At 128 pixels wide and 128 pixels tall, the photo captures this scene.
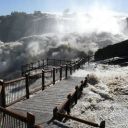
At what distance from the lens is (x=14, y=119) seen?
8867 millimetres

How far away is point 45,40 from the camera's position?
77.4 meters

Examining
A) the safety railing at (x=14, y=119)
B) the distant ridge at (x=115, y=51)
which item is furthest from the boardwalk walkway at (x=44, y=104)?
the distant ridge at (x=115, y=51)

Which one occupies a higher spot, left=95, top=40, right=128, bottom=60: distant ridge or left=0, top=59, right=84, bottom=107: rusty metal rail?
left=95, top=40, right=128, bottom=60: distant ridge

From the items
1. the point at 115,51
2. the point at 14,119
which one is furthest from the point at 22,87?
the point at 115,51

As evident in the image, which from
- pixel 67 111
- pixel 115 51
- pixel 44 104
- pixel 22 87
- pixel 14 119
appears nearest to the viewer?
pixel 14 119

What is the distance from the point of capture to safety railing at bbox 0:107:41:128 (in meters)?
7.89

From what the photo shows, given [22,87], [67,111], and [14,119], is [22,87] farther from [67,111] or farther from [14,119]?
[14,119]

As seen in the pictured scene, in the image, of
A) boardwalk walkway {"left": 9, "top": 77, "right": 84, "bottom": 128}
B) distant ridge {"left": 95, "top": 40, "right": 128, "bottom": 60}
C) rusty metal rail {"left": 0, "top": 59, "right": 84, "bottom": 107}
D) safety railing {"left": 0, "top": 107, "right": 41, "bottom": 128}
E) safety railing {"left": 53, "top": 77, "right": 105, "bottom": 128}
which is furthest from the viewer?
distant ridge {"left": 95, "top": 40, "right": 128, "bottom": 60}

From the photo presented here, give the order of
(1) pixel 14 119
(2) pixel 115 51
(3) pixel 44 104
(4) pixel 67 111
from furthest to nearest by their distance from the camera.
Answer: (2) pixel 115 51 → (3) pixel 44 104 → (4) pixel 67 111 → (1) pixel 14 119

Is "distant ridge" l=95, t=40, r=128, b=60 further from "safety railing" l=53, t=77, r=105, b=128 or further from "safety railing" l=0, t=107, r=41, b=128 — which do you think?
"safety railing" l=0, t=107, r=41, b=128

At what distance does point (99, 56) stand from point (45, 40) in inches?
1242

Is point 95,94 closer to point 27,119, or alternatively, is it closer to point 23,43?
point 27,119

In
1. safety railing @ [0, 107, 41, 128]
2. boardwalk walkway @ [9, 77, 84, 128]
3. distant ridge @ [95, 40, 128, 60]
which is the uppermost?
distant ridge @ [95, 40, 128, 60]

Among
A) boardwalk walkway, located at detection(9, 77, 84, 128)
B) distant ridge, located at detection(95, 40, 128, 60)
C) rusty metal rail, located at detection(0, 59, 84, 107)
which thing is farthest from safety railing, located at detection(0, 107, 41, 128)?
distant ridge, located at detection(95, 40, 128, 60)
